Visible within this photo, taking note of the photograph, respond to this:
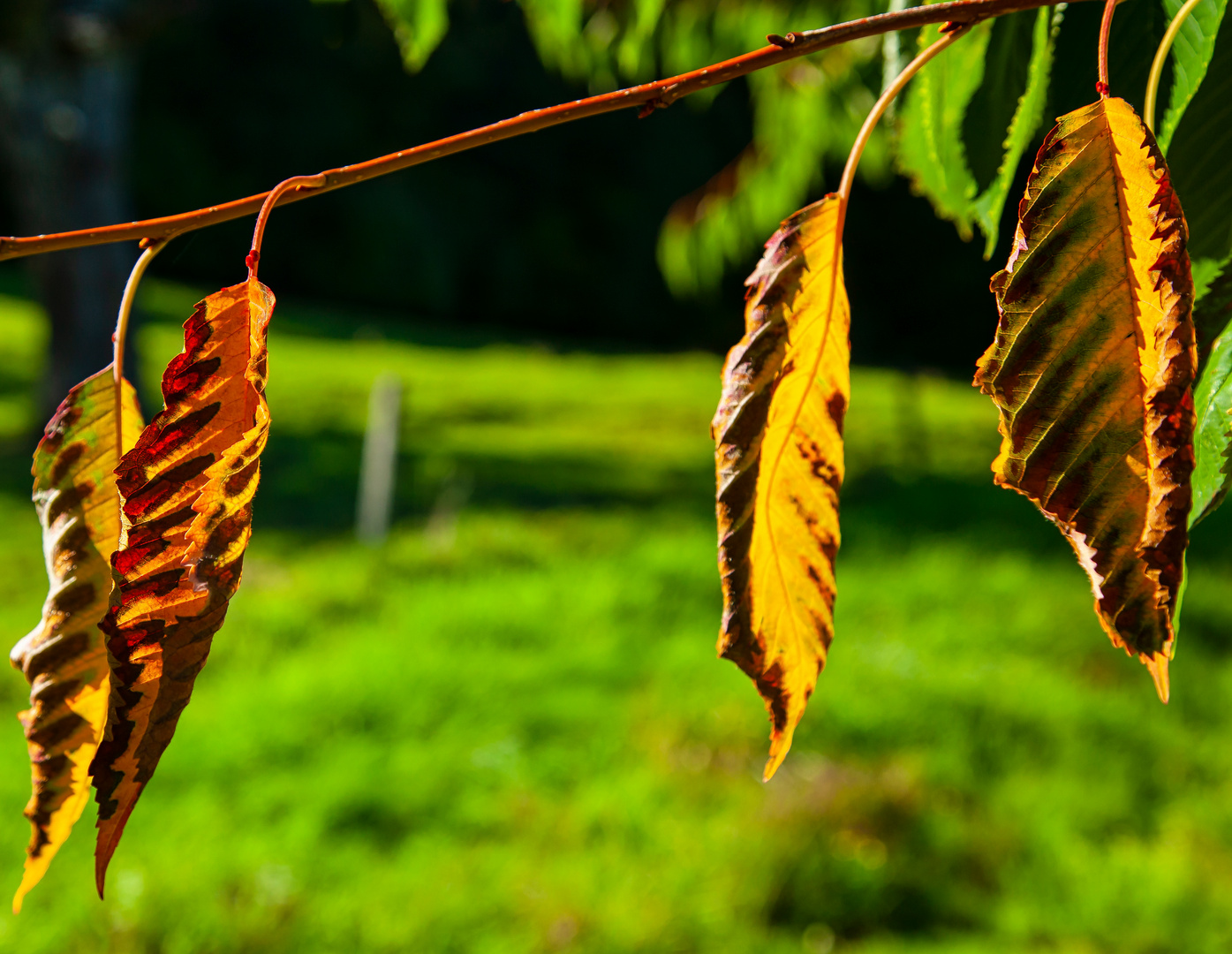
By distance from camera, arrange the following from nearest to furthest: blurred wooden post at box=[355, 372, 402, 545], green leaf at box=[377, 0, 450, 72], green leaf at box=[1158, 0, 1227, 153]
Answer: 1. green leaf at box=[1158, 0, 1227, 153]
2. green leaf at box=[377, 0, 450, 72]
3. blurred wooden post at box=[355, 372, 402, 545]

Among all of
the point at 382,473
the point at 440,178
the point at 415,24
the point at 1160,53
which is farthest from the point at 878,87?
the point at 440,178

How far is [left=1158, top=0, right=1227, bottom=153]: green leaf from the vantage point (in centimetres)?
35

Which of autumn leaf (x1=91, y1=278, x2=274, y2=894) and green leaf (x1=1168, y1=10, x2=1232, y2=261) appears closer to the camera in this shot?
autumn leaf (x1=91, y1=278, x2=274, y2=894)

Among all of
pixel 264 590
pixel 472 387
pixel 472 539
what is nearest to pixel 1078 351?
pixel 264 590

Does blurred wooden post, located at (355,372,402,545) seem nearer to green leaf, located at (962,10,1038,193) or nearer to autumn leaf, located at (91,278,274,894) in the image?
green leaf, located at (962,10,1038,193)

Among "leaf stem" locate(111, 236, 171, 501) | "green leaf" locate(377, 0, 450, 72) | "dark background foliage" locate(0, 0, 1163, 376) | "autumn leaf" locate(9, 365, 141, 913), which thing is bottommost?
"dark background foliage" locate(0, 0, 1163, 376)

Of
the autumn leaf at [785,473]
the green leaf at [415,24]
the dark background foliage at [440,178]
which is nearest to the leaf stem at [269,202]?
the autumn leaf at [785,473]

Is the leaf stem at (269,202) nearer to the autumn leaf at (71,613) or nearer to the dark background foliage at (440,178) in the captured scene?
the autumn leaf at (71,613)

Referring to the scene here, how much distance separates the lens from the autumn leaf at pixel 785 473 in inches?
10.8

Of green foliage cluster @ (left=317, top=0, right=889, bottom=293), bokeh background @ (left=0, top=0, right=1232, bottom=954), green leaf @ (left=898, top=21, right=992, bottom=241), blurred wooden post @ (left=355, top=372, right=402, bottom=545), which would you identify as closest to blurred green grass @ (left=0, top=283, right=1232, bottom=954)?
bokeh background @ (left=0, top=0, right=1232, bottom=954)

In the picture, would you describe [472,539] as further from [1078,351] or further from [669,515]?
[1078,351]

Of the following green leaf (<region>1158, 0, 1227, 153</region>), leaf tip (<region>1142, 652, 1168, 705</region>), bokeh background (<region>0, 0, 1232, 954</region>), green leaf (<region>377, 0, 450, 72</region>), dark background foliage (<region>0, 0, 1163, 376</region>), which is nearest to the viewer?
leaf tip (<region>1142, 652, 1168, 705</region>)

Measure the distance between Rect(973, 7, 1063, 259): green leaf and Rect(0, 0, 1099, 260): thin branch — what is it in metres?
0.13

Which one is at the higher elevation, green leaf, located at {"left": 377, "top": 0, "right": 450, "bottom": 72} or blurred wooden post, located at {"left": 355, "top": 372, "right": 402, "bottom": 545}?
green leaf, located at {"left": 377, "top": 0, "right": 450, "bottom": 72}
